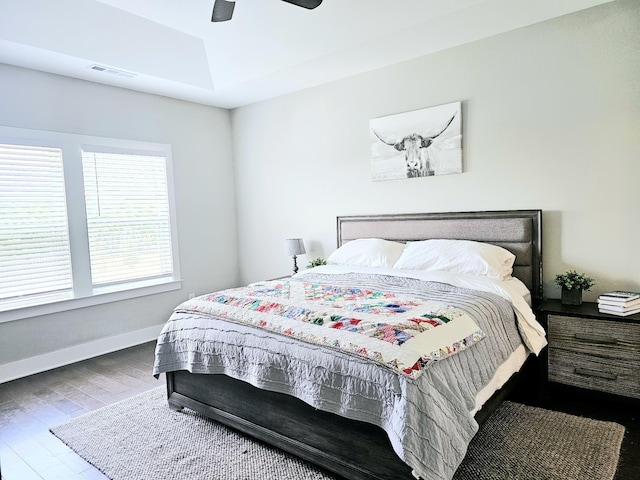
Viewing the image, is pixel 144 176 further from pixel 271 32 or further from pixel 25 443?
pixel 25 443

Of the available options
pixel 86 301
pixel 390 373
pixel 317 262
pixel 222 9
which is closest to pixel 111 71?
pixel 222 9

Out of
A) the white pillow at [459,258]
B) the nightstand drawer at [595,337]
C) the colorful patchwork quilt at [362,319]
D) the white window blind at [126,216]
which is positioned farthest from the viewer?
the white window blind at [126,216]

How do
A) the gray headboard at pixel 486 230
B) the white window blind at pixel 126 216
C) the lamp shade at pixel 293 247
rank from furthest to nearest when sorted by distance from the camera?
the lamp shade at pixel 293 247 → the white window blind at pixel 126 216 → the gray headboard at pixel 486 230

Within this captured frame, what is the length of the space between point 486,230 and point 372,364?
213 cm

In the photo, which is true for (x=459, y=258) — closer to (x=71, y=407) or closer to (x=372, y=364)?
(x=372, y=364)

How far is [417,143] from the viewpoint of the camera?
3939 mm

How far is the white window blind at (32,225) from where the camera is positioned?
3.64 m

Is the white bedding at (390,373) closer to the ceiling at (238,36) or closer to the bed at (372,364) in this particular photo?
the bed at (372,364)

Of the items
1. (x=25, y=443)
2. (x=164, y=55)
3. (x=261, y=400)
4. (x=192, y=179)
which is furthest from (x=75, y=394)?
(x=164, y=55)

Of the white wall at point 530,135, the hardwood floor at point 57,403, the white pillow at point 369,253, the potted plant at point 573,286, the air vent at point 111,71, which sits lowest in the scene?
the hardwood floor at point 57,403

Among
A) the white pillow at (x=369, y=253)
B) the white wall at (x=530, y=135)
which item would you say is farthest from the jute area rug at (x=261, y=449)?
the white pillow at (x=369, y=253)

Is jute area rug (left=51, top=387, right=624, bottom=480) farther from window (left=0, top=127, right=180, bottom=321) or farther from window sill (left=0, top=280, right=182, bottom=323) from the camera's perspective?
window (left=0, top=127, right=180, bottom=321)

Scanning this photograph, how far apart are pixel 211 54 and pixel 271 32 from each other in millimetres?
935

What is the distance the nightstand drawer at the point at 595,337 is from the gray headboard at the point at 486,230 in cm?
41
